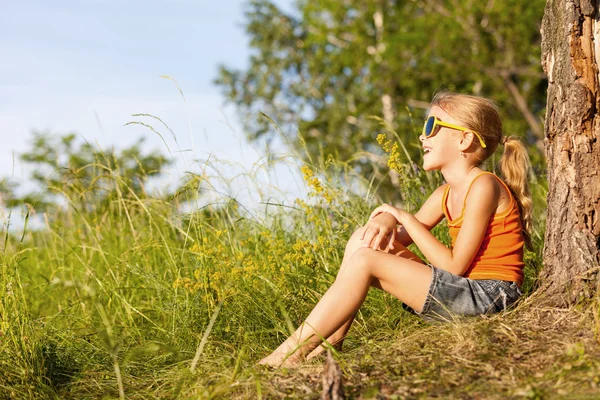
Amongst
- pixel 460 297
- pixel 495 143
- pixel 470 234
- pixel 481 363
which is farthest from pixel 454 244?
pixel 481 363

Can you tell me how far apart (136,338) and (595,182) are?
2470mm

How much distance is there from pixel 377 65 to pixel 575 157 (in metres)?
15.2

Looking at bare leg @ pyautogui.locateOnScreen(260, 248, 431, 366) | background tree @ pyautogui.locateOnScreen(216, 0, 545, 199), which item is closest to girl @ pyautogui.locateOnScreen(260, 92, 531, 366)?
bare leg @ pyautogui.locateOnScreen(260, 248, 431, 366)

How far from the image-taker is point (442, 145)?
3492mm

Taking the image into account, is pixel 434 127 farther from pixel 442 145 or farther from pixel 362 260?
pixel 362 260

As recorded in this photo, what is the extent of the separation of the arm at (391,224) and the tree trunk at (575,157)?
22.1 inches

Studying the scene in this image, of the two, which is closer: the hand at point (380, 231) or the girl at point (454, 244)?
the girl at point (454, 244)

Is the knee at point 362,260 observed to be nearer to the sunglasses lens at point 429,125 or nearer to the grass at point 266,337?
the grass at point 266,337

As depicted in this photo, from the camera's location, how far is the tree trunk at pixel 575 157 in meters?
3.24

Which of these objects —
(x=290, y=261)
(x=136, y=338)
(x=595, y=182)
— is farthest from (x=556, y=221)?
(x=136, y=338)

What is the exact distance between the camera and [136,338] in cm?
380

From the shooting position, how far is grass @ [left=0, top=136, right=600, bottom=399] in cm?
262

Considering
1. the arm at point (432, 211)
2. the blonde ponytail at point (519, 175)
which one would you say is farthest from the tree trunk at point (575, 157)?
the arm at point (432, 211)

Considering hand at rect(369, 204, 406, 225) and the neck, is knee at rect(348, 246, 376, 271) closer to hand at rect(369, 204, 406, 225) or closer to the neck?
hand at rect(369, 204, 406, 225)
